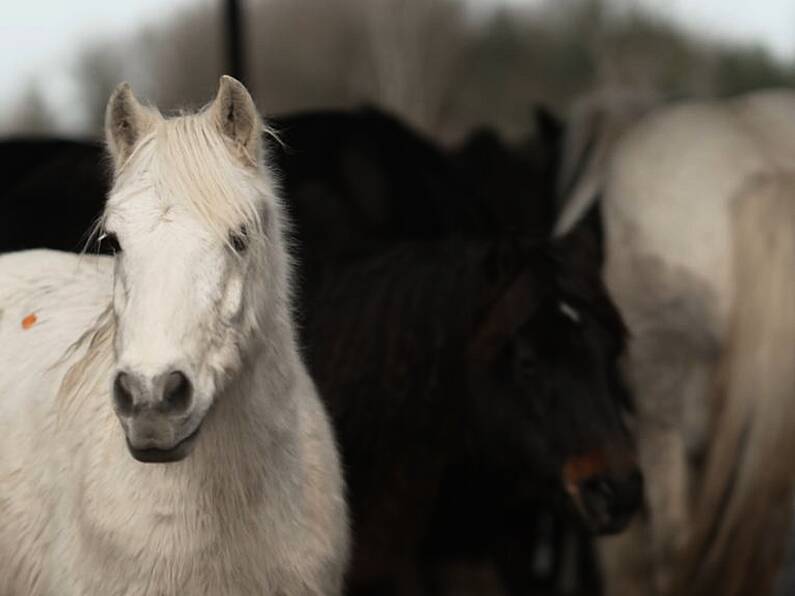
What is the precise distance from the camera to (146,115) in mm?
3625

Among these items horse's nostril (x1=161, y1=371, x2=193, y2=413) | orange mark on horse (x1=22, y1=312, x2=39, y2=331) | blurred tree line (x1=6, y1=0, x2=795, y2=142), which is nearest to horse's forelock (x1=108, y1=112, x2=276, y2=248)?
horse's nostril (x1=161, y1=371, x2=193, y2=413)

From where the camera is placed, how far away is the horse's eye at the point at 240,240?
11.1ft

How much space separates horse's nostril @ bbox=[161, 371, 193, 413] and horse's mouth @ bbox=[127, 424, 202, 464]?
74 millimetres

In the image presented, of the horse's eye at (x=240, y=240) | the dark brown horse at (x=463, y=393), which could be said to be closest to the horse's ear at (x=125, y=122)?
the horse's eye at (x=240, y=240)

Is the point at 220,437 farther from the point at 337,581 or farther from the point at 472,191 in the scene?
the point at 472,191

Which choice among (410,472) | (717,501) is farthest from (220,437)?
(717,501)

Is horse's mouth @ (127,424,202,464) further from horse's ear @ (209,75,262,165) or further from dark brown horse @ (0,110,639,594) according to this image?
dark brown horse @ (0,110,639,594)

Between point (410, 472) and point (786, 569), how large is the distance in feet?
5.74

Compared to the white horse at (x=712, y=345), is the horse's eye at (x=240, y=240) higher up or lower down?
higher up

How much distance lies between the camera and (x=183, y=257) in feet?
10.7

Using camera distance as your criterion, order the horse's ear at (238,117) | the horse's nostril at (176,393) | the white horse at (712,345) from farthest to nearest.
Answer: the white horse at (712,345) < the horse's ear at (238,117) < the horse's nostril at (176,393)

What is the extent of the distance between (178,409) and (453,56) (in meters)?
27.9

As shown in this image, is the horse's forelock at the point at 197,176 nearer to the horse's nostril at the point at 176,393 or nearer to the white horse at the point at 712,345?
the horse's nostril at the point at 176,393

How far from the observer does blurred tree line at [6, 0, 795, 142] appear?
25583 mm
